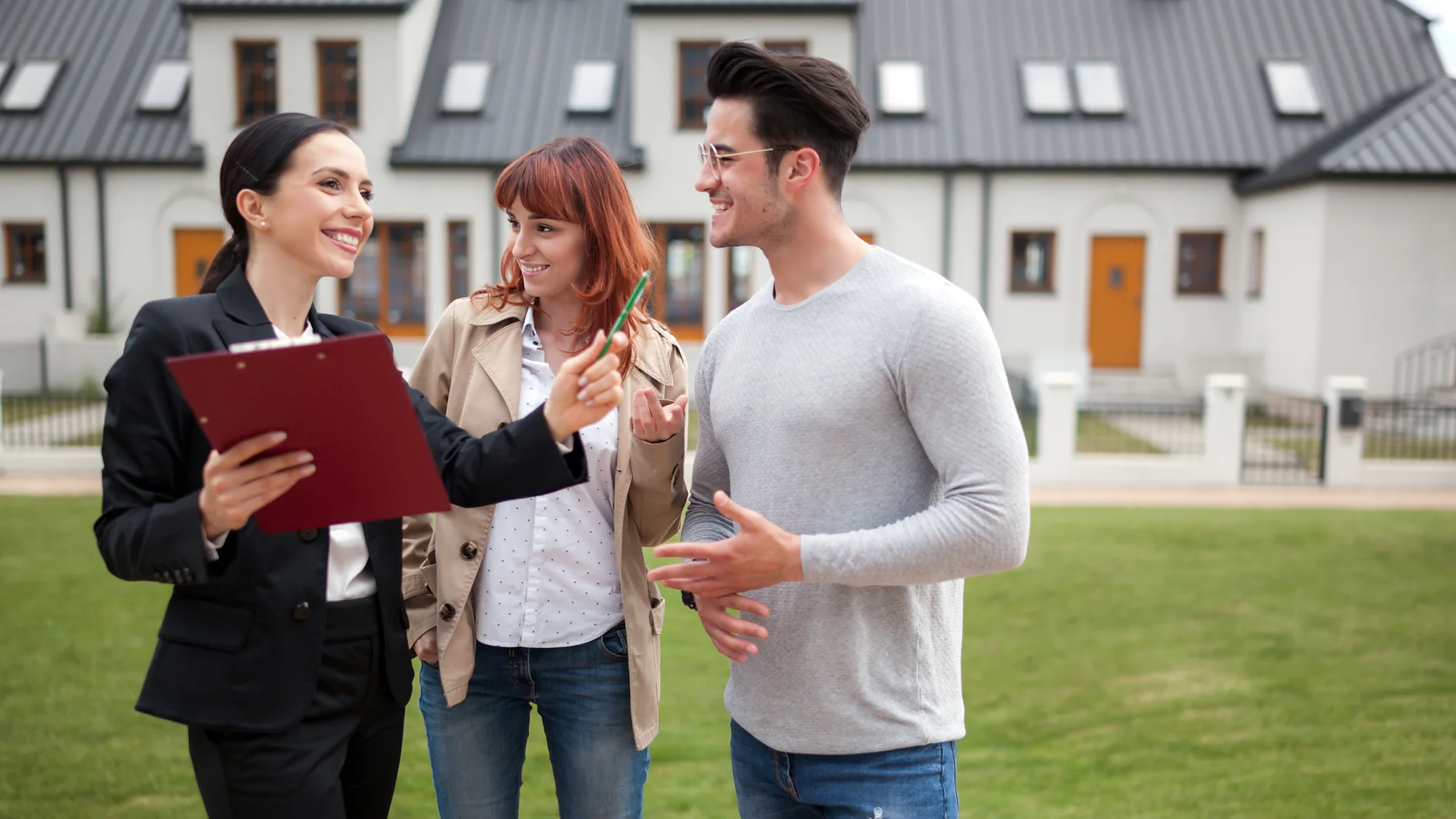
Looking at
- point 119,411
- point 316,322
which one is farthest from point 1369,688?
point 119,411

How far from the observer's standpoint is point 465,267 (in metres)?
22.2

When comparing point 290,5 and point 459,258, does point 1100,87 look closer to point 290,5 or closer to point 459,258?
point 459,258

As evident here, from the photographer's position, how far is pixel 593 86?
2230cm

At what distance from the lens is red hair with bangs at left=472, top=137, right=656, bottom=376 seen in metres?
2.90

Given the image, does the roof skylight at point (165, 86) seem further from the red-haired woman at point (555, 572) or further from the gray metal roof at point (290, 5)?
the red-haired woman at point (555, 572)

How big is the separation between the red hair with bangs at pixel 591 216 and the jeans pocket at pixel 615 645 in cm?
66

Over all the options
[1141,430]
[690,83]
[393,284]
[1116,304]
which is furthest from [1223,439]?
[393,284]

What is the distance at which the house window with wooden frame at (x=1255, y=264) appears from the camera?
2141 cm

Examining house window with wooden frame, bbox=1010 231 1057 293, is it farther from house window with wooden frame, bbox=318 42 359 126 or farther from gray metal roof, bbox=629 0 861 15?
house window with wooden frame, bbox=318 42 359 126

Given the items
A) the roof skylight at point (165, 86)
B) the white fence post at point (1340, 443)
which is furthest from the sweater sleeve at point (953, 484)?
the roof skylight at point (165, 86)

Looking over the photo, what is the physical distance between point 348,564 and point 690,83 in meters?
20.1

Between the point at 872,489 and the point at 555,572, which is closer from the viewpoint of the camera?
the point at 872,489

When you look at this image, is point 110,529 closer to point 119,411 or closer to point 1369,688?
point 119,411

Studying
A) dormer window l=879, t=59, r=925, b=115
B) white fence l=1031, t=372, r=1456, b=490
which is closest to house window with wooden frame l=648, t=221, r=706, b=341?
dormer window l=879, t=59, r=925, b=115
